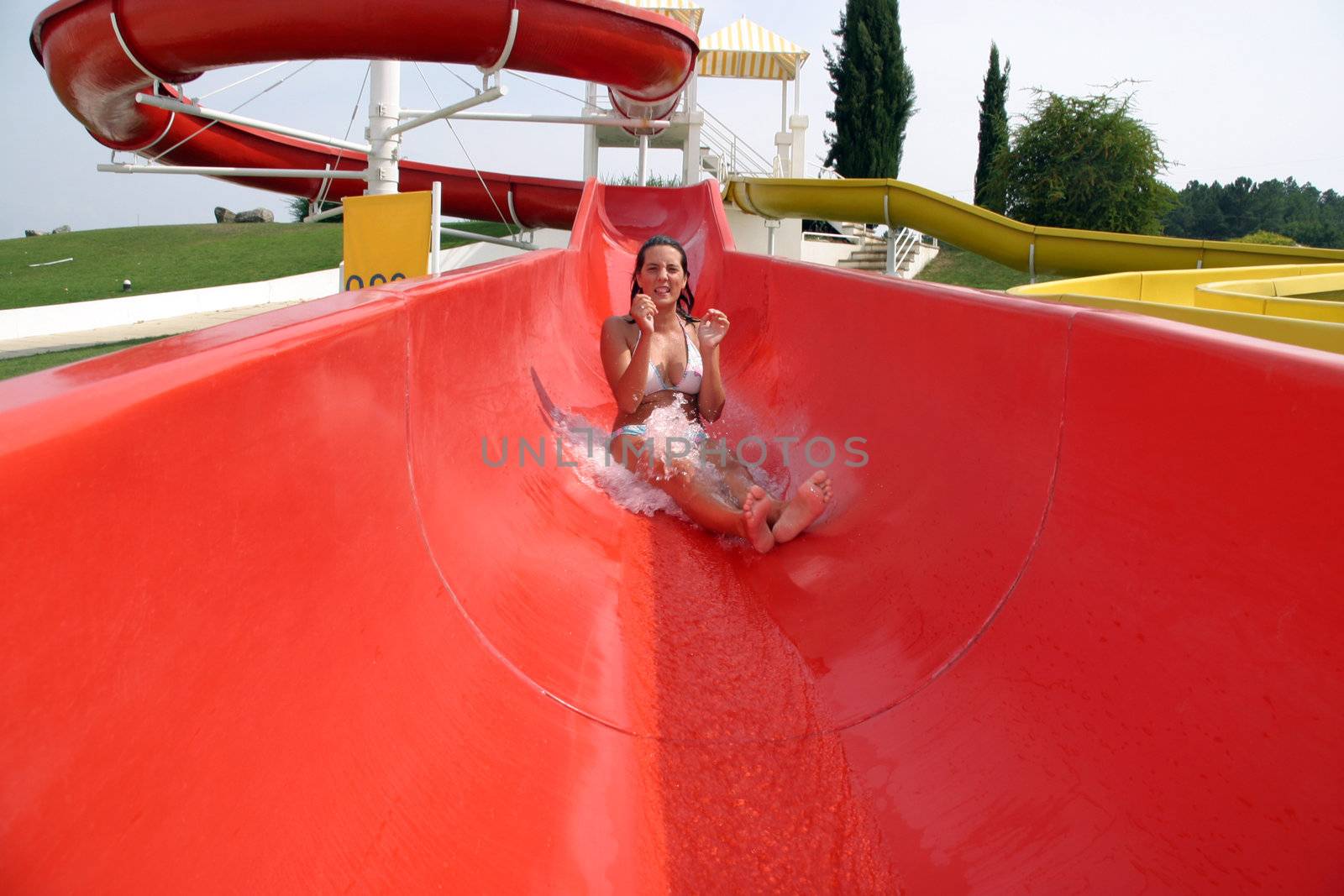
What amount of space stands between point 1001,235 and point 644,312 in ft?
25.1

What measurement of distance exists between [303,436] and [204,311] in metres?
11.8

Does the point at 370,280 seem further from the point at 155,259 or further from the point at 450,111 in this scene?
the point at 155,259

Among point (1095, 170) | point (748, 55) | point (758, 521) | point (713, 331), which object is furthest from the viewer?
point (748, 55)

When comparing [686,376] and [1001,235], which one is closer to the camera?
[686,376]

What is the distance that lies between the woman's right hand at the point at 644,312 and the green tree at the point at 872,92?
23.2 metres

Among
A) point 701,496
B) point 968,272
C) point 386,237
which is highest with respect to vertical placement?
point 968,272

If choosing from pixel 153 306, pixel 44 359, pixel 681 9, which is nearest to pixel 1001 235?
pixel 44 359

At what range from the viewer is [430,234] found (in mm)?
5121

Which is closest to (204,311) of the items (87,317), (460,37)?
(87,317)

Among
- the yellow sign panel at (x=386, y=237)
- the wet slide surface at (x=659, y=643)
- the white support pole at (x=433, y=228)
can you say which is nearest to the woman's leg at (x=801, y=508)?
the wet slide surface at (x=659, y=643)

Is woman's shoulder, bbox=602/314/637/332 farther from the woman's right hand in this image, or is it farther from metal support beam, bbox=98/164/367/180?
metal support beam, bbox=98/164/367/180

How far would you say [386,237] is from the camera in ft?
17.5

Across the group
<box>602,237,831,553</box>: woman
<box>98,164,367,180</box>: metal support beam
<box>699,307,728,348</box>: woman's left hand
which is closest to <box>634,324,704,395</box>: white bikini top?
<box>602,237,831,553</box>: woman

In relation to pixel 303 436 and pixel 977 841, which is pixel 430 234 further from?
pixel 977 841
